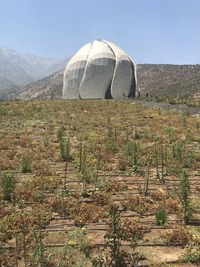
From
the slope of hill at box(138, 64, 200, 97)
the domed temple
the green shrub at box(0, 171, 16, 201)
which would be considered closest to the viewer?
the green shrub at box(0, 171, 16, 201)

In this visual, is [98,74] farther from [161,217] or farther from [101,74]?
[161,217]

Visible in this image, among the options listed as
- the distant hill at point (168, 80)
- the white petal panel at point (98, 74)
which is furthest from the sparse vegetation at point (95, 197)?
the distant hill at point (168, 80)

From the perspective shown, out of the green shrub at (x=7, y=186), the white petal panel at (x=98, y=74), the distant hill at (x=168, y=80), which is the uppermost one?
the distant hill at (x=168, y=80)

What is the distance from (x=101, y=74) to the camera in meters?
46.8

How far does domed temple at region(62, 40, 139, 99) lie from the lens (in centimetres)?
4681

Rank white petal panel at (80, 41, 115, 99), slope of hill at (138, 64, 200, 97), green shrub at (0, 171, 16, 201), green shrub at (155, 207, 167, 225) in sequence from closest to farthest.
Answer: green shrub at (155, 207, 167, 225)
green shrub at (0, 171, 16, 201)
white petal panel at (80, 41, 115, 99)
slope of hill at (138, 64, 200, 97)

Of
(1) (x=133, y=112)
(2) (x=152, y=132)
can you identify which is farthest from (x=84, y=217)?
(1) (x=133, y=112)

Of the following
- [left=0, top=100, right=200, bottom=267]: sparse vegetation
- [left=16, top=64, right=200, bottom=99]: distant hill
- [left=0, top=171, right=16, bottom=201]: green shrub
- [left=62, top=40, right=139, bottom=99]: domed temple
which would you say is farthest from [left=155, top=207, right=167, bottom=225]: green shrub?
[left=16, top=64, right=200, bottom=99]: distant hill

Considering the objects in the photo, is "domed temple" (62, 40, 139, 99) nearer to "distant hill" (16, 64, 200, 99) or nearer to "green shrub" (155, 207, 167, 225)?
"green shrub" (155, 207, 167, 225)

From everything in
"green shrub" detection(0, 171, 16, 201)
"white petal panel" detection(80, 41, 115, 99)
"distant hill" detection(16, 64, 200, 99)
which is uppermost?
"distant hill" detection(16, 64, 200, 99)

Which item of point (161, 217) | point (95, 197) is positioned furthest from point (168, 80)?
point (161, 217)

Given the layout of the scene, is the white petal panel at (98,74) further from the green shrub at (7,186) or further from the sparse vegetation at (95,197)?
the green shrub at (7,186)

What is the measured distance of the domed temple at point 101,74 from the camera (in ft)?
154

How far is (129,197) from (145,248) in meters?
2.97
